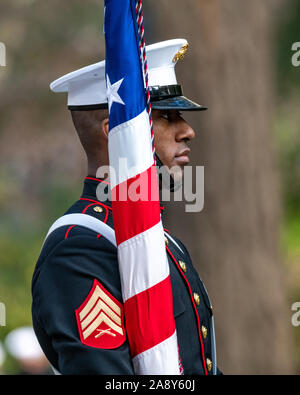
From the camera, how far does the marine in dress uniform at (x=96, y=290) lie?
232cm

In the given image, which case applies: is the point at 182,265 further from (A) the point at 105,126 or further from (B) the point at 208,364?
(A) the point at 105,126

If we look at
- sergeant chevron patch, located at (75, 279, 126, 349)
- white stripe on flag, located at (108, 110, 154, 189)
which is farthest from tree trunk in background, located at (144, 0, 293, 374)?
sergeant chevron patch, located at (75, 279, 126, 349)

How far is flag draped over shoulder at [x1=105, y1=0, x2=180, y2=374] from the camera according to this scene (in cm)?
242

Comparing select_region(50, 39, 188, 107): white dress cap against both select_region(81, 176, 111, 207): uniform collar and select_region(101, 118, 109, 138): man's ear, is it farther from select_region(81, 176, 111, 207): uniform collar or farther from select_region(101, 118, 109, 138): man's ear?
select_region(81, 176, 111, 207): uniform collar

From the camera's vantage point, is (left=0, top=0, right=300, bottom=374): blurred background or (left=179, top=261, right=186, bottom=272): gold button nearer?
(left=179, top=261, right=186, bottom=272): gold button

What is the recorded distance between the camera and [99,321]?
234 centimetres

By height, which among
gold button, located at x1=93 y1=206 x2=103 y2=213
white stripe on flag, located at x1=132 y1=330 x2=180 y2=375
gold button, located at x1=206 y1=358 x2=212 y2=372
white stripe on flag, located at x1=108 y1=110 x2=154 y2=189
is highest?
white stripe on flag, located at x1=108 y1=110 x2=154 y2=189

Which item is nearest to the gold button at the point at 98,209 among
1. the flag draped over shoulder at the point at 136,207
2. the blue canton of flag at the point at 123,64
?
the flag draped over shoulder at the point at 136,207

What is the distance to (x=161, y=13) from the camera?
20.6 feet

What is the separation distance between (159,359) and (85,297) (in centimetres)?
31

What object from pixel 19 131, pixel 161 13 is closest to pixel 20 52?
pixel 19 131

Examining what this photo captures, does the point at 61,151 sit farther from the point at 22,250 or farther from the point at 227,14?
the point at 227,14

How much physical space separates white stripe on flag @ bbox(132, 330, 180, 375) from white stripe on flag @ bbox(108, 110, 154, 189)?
54 cm
